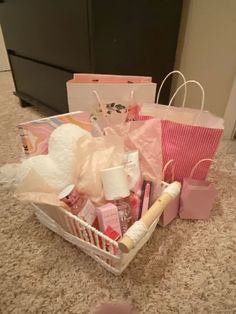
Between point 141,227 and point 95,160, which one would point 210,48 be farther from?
point 141,227

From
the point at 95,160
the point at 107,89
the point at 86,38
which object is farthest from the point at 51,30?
the point at 95,160

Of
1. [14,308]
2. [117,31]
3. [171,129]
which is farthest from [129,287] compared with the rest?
[117,31]

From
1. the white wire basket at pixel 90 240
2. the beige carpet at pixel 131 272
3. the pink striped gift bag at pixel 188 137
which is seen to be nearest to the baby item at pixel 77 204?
the white wire basket at pixel 90 240

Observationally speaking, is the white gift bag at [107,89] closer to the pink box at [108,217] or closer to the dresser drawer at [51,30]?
the dresser drawer at [51,30]

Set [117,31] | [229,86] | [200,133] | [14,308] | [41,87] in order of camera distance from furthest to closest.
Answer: [41,87] → [229,86] → [117,31] → [200,133] → [14,308]

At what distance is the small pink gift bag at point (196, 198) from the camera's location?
60cm

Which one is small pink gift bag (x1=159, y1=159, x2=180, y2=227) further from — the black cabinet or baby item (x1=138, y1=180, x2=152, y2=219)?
the black cabinet

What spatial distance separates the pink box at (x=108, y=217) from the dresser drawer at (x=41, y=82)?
65 cm

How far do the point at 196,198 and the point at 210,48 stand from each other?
712 millimetres

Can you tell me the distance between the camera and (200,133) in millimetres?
566

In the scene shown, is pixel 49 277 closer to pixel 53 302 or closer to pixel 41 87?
pixel 53 302

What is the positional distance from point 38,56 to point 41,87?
16cm

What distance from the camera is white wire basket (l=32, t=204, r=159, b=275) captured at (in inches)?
18.1

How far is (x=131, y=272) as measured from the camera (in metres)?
0.52
